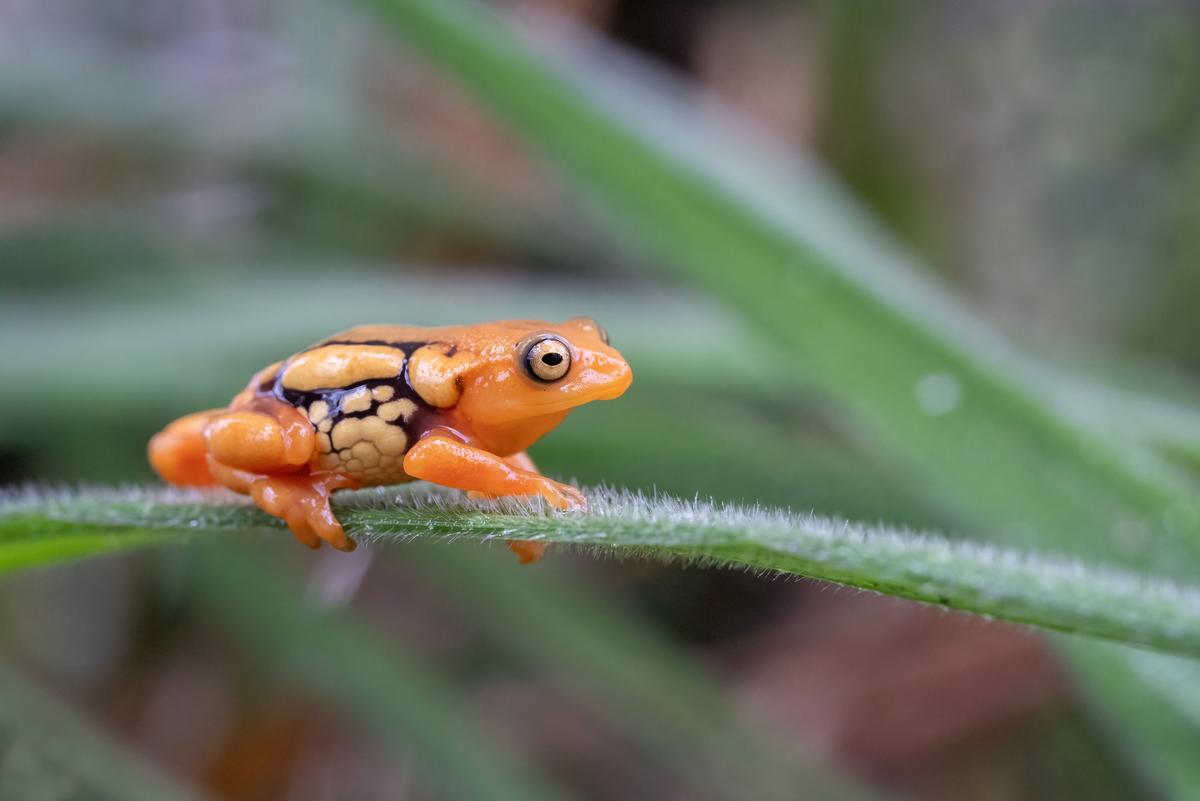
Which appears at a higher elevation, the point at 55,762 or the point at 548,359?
A: the point at 548,359

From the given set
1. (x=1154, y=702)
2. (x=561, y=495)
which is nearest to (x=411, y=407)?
(x=561, y=495)

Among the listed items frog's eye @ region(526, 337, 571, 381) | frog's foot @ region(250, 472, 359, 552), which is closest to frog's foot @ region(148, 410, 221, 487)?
frog's foot @ region(250, 472, 359, 552)

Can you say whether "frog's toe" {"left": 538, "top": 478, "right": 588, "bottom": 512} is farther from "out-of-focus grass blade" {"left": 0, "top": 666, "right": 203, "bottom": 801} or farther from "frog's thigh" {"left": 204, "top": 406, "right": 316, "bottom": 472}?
"out-of-focus grass blade" {"left": 0, "top": 666, "right": 203, "bottom": 801}

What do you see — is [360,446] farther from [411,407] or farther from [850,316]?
[850,316]

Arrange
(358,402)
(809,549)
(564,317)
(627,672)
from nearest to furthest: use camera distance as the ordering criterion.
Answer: (809,549) < (358,402) < (627,672) < (564,317)

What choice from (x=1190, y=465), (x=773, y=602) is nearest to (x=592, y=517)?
(x=1190, y=465)

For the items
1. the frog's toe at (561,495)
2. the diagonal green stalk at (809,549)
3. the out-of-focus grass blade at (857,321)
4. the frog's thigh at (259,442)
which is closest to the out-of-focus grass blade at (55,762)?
the frog's thigh at (259,442)
